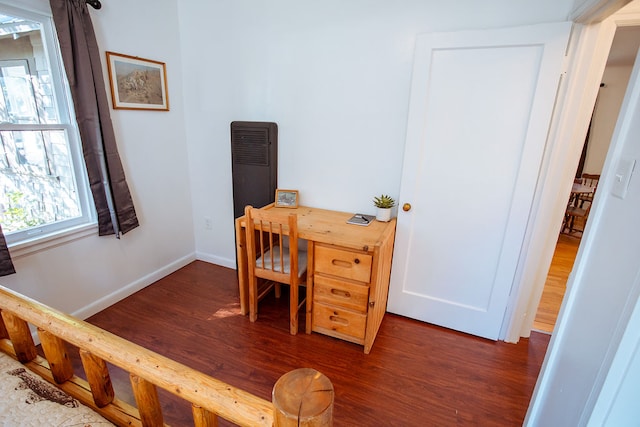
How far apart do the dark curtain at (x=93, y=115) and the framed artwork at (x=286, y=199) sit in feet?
3.80

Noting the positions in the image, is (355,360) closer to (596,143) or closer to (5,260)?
(5,260)

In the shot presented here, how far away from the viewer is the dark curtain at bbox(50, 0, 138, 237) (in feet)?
6.08

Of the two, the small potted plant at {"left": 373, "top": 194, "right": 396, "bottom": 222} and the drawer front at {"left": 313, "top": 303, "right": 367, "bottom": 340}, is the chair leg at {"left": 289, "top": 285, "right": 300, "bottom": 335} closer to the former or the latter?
the drawer front at {"left": 313, "top": 303, "right": 367, "bottom": 340}

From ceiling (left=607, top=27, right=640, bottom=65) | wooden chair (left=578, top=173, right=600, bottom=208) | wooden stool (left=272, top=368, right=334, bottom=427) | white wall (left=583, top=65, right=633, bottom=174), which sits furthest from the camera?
white wall (left=583, top=65, right=633, bottom=174)

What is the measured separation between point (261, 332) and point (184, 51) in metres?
2.49

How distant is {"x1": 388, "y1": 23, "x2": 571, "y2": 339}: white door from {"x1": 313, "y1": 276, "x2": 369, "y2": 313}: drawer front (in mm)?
508

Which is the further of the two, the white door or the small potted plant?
the small potted plant

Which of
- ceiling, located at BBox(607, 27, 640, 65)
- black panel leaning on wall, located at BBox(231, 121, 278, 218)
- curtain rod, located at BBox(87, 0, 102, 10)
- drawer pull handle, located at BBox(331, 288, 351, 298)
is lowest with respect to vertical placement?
drawer pull handle, located at BBox(331, 288, 351, 298)

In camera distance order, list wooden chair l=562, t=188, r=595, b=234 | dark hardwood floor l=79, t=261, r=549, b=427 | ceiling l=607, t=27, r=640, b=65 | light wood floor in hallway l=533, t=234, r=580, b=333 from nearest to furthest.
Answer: dark hardwood floor l=79, t=261, r=549, b=427
light wood floor in hallway l=533, t=234, r=580, b=333
ceiling l=607, t=27, r=640, b=65
wooden chair l=562, t=188, r=595, b=234

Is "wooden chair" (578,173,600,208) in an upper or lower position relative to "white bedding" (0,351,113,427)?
upper

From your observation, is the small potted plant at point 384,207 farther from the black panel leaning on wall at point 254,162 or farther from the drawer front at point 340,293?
the black panel leaning on wall at point 254,162

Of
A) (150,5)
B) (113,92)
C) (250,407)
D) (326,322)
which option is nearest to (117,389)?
(326,322)

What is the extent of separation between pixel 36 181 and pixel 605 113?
7.26m

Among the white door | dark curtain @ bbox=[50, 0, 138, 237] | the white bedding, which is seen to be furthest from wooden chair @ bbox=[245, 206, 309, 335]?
the white bedding
